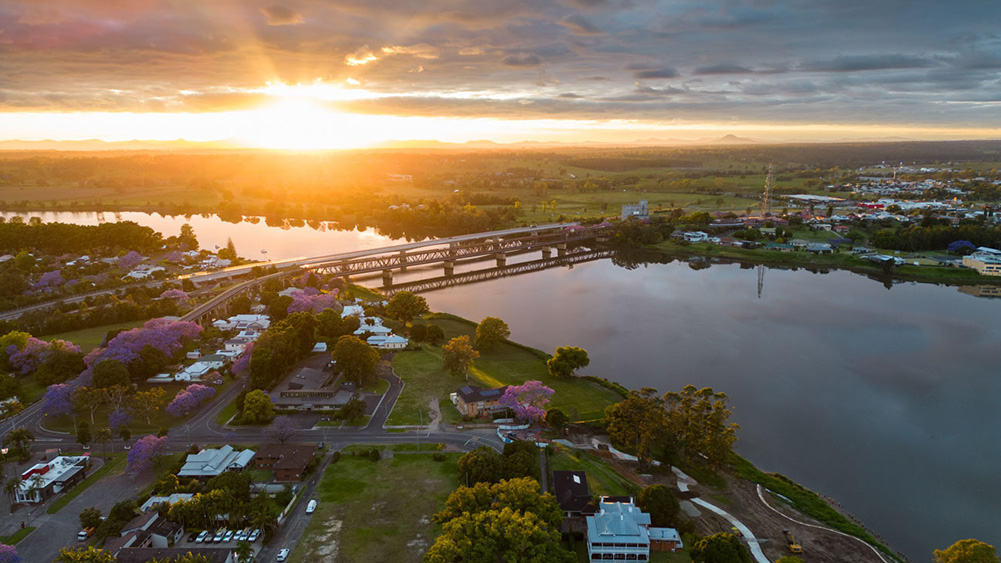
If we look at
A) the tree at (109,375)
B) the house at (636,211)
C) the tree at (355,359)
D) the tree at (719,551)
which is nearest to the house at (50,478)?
the tree at (109,375)

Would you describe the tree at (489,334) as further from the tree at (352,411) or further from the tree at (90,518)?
the tree at (90,518)

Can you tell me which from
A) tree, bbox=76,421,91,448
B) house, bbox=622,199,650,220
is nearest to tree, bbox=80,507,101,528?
tree, bbox=76,421,91,448

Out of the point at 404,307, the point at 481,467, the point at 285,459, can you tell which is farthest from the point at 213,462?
the point at 404,307

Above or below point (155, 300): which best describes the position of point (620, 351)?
below

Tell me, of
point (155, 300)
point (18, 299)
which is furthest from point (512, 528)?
point (18, 299)

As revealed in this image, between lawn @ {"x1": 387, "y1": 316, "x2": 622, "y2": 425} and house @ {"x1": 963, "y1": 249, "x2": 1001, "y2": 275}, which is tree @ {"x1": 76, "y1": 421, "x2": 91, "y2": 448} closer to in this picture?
lawn @ {"x1": 387, "y1": 316, "x2": 622, "y2": 425}

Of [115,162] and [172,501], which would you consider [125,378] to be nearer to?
[172,501]

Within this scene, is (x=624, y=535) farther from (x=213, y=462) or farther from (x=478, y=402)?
(x=213, y=462)
